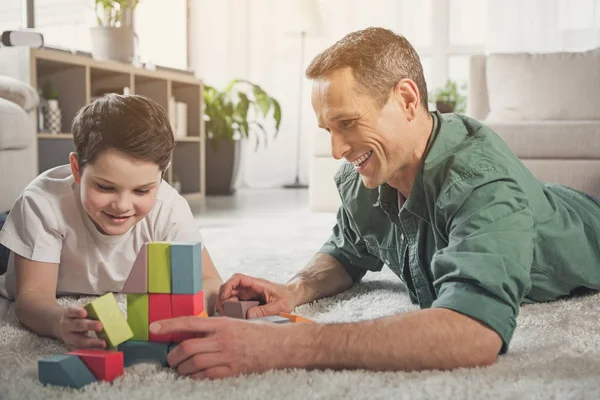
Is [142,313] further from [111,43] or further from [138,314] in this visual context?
[111,43]

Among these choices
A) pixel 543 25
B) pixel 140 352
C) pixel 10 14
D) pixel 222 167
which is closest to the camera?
pixel 140 352

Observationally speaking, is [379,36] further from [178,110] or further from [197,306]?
[178,110]

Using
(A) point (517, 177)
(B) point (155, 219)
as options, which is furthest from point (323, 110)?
(B) point (155, 219)

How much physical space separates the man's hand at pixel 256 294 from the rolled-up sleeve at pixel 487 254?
359 mm

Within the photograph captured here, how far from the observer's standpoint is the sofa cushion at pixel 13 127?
2.43 meters

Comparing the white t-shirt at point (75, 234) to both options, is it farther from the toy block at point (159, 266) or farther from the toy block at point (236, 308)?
the toy block at point (159, 266)

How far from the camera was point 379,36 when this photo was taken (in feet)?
3.86

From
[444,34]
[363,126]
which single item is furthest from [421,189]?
[444,34]

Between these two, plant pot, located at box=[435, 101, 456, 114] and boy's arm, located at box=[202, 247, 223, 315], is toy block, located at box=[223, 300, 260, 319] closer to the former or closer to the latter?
boy's arm, located at box=[202, 247, 223, 315]

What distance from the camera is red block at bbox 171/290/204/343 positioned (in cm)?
95

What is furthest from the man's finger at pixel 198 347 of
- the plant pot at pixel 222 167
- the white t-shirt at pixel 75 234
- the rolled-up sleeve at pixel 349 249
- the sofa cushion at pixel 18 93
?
the plant pot at pixel 222 167

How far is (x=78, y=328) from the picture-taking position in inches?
37.4

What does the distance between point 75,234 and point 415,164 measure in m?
0.69

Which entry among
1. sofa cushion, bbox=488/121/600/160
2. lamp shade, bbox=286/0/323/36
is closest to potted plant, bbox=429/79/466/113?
sofa cushion, bbox=488/121/600/160
